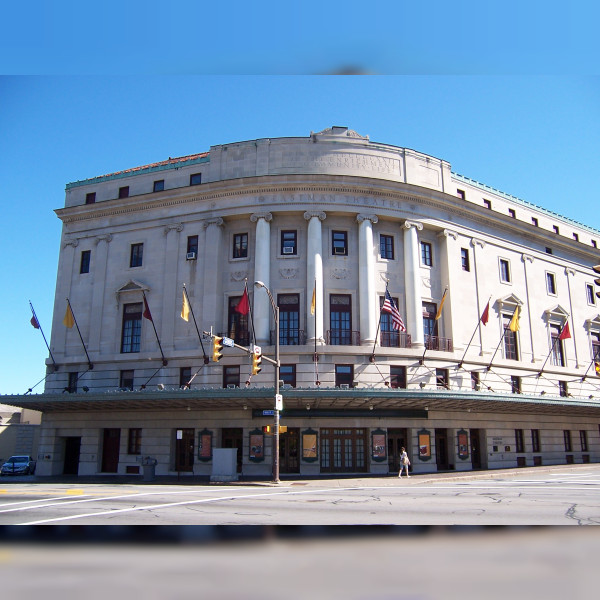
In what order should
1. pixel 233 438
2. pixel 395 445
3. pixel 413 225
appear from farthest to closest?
pixel 413 225 → pixel 233 438 → pixel 395 445

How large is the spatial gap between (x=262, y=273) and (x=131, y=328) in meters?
9.95

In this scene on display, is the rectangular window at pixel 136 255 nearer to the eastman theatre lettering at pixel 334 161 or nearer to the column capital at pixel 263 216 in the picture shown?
the column capital at pixel 263 216

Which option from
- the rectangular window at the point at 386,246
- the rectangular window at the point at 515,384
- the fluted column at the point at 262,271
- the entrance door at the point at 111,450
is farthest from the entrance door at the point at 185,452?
the rectangular window at the point at 515,384

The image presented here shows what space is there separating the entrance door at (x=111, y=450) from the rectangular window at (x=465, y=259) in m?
25.4

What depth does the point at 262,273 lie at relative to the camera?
34.8 meters

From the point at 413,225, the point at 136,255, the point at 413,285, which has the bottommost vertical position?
the point at 413,285

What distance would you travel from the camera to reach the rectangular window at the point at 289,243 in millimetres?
35844

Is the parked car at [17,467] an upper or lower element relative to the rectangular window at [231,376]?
lower

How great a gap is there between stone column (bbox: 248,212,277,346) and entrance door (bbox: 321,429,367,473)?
6.67 metres

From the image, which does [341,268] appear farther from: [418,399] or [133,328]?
[133,328]

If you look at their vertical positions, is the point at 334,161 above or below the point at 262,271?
above

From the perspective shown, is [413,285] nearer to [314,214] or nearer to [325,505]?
[314,214]

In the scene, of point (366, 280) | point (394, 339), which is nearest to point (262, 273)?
point (366, 280)

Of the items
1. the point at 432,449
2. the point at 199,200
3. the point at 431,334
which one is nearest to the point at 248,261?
the point at 199,200
